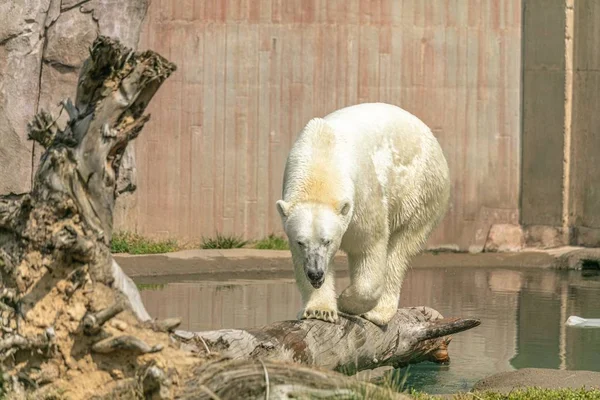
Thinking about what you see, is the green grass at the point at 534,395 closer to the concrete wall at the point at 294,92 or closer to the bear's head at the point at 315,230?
the bear's head at the point at 315,230

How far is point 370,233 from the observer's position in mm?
6492

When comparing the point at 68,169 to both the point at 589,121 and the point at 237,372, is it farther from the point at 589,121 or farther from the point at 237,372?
the point at 589,121

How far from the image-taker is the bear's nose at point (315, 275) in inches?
229

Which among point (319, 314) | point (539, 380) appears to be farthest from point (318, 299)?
point (539, 380)

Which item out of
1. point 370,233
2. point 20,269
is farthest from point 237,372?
point 370,233

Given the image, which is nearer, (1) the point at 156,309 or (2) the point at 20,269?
(2) the point at 20,269

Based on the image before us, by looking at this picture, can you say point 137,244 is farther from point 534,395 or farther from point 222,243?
point 534,395

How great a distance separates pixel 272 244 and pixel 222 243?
1.65 feet

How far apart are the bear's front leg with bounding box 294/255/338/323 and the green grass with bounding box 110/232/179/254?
5693mm

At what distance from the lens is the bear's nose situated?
19.0 feet

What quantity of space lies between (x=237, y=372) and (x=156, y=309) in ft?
15.9

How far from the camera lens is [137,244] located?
12.2 meters

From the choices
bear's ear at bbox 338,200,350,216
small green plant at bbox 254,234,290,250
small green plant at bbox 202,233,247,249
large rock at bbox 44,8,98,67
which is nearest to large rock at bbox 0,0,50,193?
large rock at bbox 44,8,98,67

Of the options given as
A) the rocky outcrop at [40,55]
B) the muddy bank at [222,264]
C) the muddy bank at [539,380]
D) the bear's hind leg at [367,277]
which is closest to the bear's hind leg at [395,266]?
the bear's hind leg at [367,277]
